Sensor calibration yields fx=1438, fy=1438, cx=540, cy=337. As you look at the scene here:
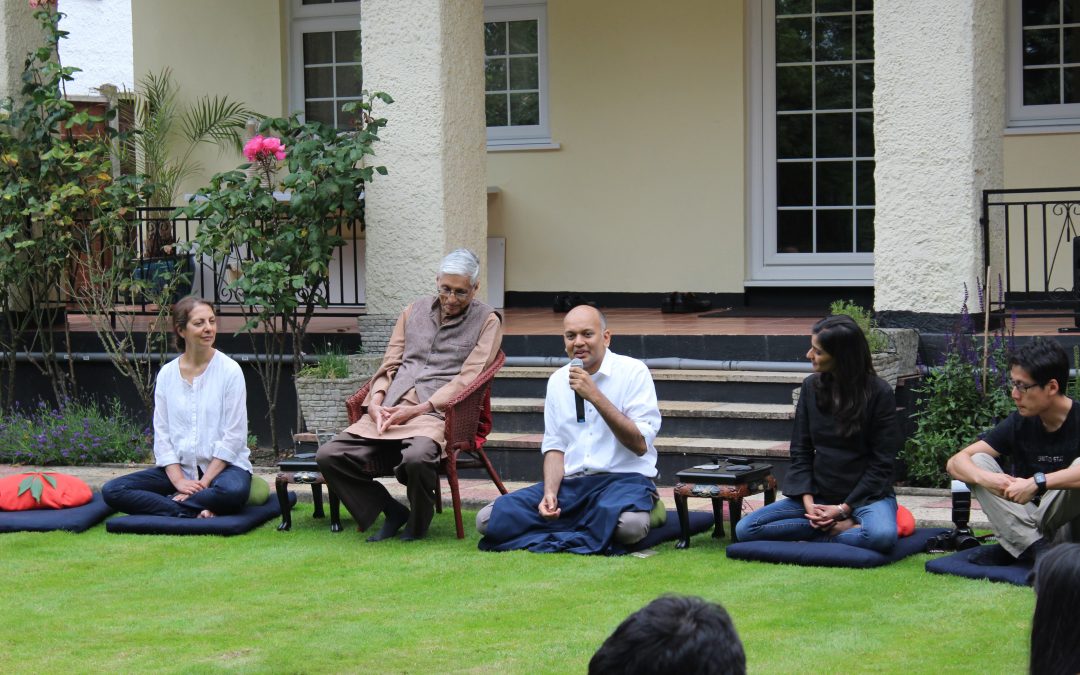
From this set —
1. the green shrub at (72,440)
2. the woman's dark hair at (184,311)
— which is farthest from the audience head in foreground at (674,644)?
the green shrub at (72,440)

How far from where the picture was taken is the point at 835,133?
1180 centimetres

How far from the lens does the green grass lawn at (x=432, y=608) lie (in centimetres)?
513

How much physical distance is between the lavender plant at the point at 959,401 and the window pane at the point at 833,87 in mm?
3714

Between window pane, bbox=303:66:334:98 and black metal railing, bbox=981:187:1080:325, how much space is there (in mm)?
6119

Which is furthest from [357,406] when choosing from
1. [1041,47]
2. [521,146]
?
[1041,47]

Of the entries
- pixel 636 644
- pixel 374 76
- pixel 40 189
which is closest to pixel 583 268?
pixel 374 76

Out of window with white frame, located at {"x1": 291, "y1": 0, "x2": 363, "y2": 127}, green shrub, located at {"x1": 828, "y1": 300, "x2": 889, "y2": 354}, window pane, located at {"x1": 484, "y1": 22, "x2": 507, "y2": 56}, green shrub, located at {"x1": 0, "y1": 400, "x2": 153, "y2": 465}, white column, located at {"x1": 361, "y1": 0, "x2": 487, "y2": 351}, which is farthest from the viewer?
window with white frame, located at {"x1": 291, "y1": 0, "x2": 363, "y2": 127}

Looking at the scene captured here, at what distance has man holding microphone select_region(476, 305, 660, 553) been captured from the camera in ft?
A: 22.7

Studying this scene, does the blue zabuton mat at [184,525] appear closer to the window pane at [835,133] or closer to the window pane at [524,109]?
the window pane at [524,109]

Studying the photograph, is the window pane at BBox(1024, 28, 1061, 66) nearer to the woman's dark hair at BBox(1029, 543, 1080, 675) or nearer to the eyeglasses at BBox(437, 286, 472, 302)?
the eyeglasses at BBox(437, 286, 472, 302)

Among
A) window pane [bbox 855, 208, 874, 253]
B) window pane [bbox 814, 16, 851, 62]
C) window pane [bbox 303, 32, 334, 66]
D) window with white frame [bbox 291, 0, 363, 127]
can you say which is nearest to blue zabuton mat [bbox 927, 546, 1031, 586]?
window pane [bbox 855, 208, 874, 253]

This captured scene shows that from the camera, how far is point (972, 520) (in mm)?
7180

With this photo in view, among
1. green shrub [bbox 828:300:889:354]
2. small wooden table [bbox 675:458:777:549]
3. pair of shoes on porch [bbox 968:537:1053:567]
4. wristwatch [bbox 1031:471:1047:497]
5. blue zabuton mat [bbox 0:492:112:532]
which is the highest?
green shrub [bbox 828:300:889:354]

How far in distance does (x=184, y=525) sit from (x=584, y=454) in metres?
2.18
